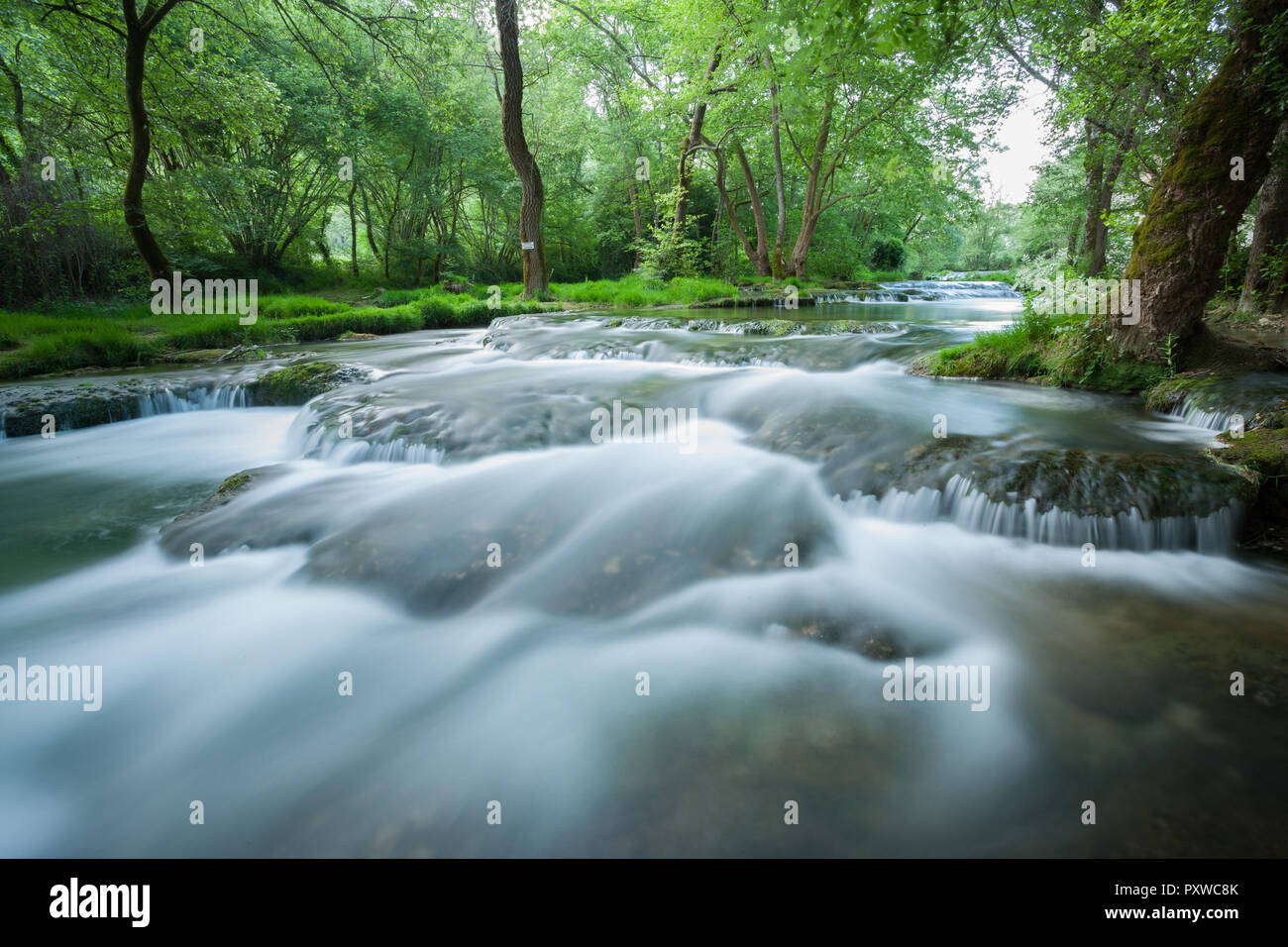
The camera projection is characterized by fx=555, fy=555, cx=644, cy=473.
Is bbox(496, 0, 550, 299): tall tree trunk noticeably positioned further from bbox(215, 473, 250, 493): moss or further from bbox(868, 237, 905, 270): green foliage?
bbox(868, 237, 905, 270): green foliage

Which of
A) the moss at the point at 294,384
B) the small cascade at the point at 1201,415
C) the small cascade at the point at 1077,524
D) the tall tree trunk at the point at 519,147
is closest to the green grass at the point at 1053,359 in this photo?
the small cascade at the point at 1201,415

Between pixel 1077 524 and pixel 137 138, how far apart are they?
1516 centimetres

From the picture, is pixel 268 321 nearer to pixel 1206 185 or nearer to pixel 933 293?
pixel 1206 185

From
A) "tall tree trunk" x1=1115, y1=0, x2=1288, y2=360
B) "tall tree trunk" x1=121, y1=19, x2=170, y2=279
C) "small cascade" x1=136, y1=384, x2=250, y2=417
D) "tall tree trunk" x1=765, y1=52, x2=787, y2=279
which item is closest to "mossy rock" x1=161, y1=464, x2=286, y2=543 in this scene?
"small cascade" x1=136, y1=384, x2=250, y2=417

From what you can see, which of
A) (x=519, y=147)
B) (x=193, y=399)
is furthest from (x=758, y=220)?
(x=193, y=399)

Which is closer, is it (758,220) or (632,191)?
(758,220)

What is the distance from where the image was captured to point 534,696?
8.00 ft

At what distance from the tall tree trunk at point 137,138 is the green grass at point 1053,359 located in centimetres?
1366

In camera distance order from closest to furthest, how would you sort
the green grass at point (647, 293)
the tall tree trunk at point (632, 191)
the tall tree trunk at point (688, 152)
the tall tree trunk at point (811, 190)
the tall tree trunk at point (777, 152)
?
the tall tree trunk at point (777, 152) → the green grass at point (647, 293) → the tall tree trunk at point (811, 190) → the tall tree trunk at point (688, 152) → the tall tree trunk at point (632, 191)

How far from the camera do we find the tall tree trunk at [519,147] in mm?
12305

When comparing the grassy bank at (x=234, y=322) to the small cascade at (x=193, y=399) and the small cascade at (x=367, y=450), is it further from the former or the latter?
the small cascade at (x=367, y=450)

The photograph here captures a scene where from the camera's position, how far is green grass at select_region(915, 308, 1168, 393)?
529cm

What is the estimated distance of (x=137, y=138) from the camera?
10.2 meters
